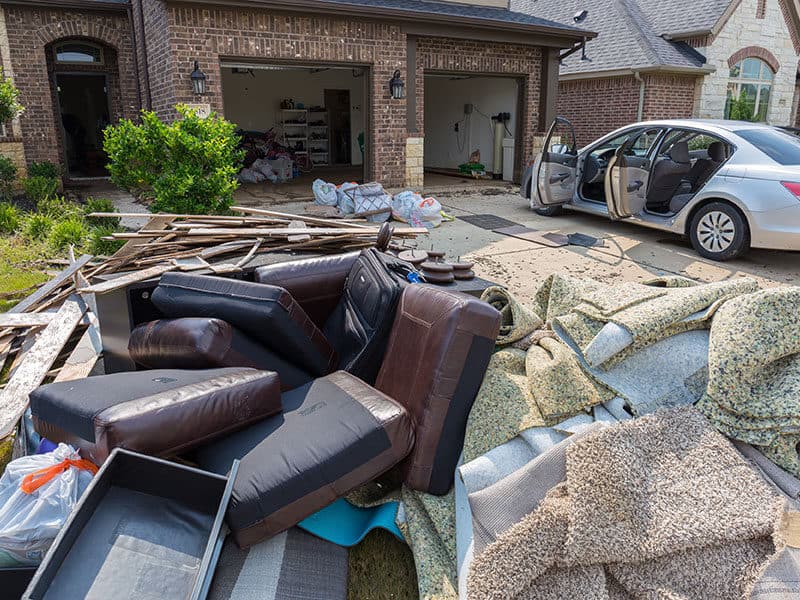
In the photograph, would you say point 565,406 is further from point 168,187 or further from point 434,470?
point 168,187

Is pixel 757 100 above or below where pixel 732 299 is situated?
above

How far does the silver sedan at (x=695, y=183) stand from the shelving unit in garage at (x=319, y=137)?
10.6 m

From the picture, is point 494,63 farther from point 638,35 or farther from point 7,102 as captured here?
point 7,102

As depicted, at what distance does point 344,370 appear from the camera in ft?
10.6

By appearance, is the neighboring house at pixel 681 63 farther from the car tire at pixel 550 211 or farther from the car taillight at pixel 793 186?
the car taillight at pixel 793 186

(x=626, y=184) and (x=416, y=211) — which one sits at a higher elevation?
(x=626, y=184)

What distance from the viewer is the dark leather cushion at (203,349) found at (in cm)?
286

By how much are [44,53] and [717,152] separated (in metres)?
12.5

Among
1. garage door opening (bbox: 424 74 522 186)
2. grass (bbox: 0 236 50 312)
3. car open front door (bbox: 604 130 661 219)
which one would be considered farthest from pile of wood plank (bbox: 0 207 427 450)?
garage door opening (bbox: 424 74 522 186)

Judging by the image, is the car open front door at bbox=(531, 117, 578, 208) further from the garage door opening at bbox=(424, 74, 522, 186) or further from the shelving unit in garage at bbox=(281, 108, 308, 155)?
the shelving unit in garage at bbox=(281, 108, 308, 155)

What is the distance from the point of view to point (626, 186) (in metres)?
8.12

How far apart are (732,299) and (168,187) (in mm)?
6235

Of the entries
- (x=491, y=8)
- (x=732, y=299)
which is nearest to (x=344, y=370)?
(x=732, y=299)

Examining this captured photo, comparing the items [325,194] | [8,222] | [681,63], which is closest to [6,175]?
[8,222]
